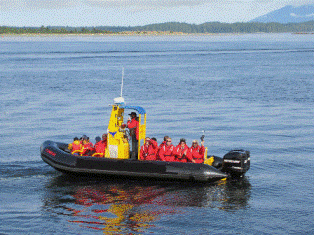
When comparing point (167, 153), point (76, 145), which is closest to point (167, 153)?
point (167, 153)

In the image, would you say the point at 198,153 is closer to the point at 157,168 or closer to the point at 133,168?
the point at 157,168

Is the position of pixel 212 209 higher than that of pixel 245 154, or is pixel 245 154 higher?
pixel 245 154

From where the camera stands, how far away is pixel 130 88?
36781mm

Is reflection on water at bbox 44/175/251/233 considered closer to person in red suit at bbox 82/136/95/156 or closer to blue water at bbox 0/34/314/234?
blue water at bbox 0/34/314/234

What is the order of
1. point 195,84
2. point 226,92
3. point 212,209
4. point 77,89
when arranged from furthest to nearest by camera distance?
point 195,84, point 77,89, point 226,92, point 212,209

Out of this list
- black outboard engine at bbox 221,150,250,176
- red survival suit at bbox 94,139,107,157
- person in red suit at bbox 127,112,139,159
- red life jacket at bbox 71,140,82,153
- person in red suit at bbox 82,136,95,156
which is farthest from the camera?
red life jacket at bbox 71,140,82,153

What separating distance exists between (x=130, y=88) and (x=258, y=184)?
23837mm

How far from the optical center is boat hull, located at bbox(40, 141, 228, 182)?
13.3 metres

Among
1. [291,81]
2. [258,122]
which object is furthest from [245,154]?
[291,81]

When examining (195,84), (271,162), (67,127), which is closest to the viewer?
(271,162)

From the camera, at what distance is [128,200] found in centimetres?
1252

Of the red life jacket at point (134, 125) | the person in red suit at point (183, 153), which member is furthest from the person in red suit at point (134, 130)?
the person in red suit at point (183, 153)

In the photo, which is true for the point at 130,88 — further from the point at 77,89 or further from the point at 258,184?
the point at 258,184

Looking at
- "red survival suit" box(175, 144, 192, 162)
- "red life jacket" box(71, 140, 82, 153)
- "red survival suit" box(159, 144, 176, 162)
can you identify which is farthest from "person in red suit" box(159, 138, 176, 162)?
"red life jacket" box(71, 140, 82, 153)
